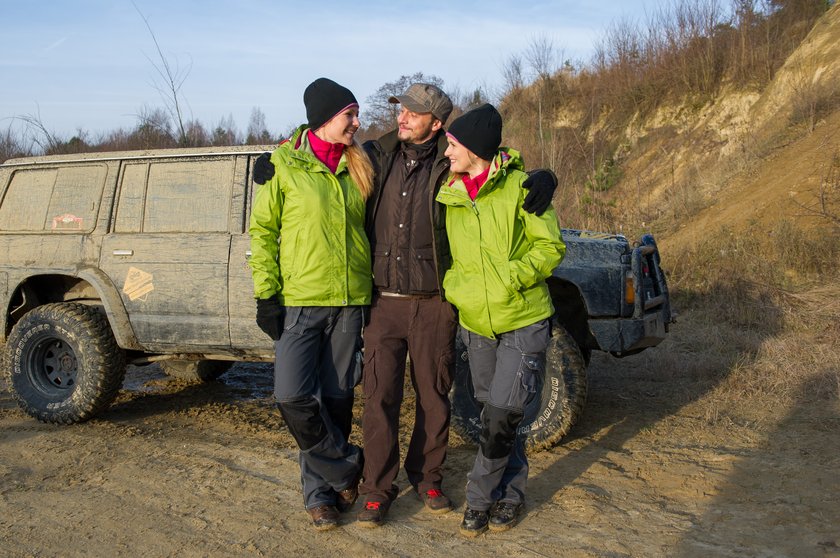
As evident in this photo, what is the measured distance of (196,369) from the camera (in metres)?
7.01

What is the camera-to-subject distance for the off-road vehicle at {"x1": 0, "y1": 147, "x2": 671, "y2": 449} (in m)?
5.06

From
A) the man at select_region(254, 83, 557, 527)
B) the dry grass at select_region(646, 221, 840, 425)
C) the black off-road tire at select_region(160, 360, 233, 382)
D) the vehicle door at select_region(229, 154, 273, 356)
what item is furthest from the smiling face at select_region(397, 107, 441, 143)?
the black off-road tire at select_region(160, 360, 233, 382)

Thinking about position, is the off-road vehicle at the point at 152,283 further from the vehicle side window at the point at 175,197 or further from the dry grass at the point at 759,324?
the dry grass at the point at 759,324

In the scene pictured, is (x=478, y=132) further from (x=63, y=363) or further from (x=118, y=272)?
(x=63, y=363)

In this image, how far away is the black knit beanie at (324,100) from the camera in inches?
147

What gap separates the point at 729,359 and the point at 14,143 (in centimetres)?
1759

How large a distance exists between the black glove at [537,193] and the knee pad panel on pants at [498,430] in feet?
3.06

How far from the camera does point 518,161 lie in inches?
146

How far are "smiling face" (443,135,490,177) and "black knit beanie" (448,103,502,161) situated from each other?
0.07 feet

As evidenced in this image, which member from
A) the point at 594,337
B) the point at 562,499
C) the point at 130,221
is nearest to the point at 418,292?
the point at 562,499

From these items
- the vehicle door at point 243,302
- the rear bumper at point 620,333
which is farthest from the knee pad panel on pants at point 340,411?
the rear bumper at point 620,333

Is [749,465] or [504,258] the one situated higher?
[504,258]

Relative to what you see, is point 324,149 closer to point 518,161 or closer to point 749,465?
point 518,161

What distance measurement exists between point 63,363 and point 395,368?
10.1ft
